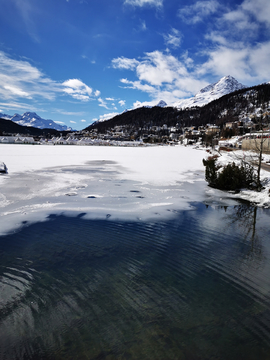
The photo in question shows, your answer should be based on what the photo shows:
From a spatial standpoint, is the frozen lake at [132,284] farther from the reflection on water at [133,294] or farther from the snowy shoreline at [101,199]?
the snowy shoreline at [101,199]

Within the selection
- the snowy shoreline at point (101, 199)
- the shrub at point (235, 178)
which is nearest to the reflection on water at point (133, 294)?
the snowy shoreline at point (101, 199)

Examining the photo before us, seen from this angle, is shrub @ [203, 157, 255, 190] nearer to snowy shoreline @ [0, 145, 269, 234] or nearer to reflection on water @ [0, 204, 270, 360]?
snowy shoreline @ [0, 145, 269, 234]

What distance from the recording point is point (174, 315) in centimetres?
368

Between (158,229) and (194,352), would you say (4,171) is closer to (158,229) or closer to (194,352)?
(158,229)

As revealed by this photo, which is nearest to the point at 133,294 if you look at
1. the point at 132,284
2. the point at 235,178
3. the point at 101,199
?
the point at 132,284

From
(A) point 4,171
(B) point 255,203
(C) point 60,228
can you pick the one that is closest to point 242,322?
(C) point 60,228

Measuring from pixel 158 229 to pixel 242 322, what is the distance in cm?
391

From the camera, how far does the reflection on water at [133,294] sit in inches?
123

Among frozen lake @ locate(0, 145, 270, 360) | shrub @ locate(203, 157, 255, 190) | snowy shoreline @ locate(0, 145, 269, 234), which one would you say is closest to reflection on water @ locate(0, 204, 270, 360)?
frozen lake @ locate(0, 145, 270, 360)

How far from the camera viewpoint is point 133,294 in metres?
4.15

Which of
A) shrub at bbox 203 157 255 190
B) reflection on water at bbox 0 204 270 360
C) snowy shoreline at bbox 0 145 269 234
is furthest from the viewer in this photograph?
shrub at bbox 203 157 255 190

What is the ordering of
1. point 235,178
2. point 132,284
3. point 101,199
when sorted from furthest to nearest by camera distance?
point 235,178
point 101,199
point 132,284

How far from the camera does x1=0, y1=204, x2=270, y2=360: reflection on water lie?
312 cm

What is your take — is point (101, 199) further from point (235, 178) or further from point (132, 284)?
point (235, 178)
